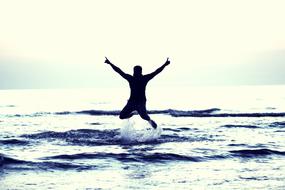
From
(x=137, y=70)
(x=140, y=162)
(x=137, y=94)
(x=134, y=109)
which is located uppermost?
(x=137, y=70)

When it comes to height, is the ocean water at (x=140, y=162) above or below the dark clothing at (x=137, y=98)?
below

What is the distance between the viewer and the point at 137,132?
16047 mm

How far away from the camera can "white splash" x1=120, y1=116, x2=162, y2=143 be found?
15797 mm

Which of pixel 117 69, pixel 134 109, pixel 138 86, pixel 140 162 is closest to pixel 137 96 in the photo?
pixel 138 86

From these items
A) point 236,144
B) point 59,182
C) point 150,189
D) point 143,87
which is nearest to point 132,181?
point 150,189

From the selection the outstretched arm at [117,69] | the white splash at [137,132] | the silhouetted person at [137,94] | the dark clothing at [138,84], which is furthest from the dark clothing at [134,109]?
the white splash at [137,132]

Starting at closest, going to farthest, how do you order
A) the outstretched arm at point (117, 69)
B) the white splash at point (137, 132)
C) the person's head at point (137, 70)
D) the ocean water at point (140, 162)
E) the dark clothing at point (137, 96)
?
the ocean water at point (140, 162)
the outstretched arm at point (117, 69)
the person's head at point (137, 70)
the dark clothing at point (137, 96)
the white splash at point (137, 132)

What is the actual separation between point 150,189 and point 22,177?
3.13 metres

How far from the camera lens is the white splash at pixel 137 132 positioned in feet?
51.8

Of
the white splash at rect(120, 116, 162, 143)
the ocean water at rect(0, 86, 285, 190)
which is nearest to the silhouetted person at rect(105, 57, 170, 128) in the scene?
the ocean water at rect(0, 86, 285, 190)

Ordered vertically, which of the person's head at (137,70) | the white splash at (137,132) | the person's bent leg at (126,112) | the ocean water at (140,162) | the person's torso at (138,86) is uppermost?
the person's head at (137,70)

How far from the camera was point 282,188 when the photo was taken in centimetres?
804

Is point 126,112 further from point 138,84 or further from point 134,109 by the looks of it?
point 138,84

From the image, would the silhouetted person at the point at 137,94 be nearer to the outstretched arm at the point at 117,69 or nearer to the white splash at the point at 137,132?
the outstretched arm at the point at 117,69
